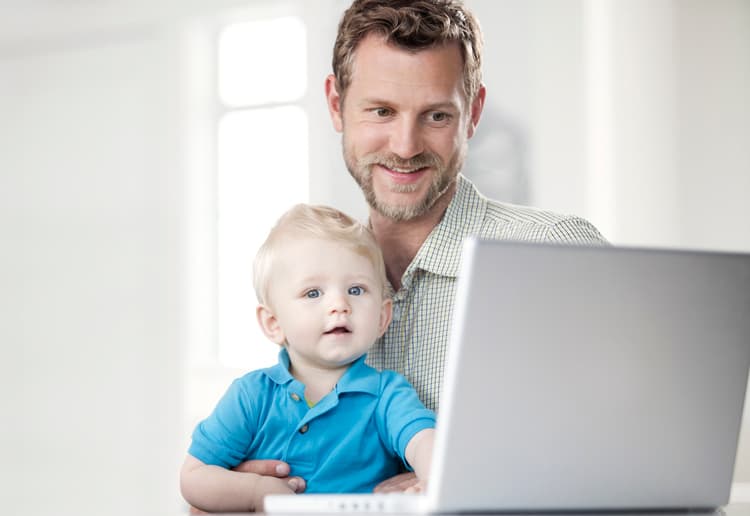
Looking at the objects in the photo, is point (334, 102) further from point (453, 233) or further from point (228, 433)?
point (228, 433)

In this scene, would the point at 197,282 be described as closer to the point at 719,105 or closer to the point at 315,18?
the point at 315,18

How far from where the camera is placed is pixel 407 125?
5.82ft

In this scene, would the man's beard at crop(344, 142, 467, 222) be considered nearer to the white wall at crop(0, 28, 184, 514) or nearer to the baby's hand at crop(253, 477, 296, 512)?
the baby's hand at crop(253, 477, 296, 512)

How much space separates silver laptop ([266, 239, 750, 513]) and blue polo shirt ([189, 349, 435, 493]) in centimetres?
41

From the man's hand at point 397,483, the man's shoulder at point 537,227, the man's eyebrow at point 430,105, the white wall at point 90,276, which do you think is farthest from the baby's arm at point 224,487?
the white wall at point 90,276

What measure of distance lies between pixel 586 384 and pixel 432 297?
0.80 metres

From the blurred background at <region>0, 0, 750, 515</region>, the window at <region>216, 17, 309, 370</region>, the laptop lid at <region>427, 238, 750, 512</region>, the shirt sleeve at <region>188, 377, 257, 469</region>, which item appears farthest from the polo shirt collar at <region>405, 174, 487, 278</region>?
the window at <region>216, 17, 309, 370</region>

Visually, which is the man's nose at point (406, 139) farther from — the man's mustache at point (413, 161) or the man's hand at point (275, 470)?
the man's hand at point (275, 470)

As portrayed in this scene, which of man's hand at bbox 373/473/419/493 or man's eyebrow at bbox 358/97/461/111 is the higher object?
man's eyebrow at bbox 358/97/461/111

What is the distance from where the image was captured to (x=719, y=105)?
3537mm

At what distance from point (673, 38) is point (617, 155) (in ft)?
1.64

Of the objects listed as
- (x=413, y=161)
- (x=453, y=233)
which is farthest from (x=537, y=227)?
(x=413, y=161)

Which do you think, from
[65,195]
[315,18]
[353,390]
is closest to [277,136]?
[315,18]

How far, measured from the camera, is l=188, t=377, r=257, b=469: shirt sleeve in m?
1.40
